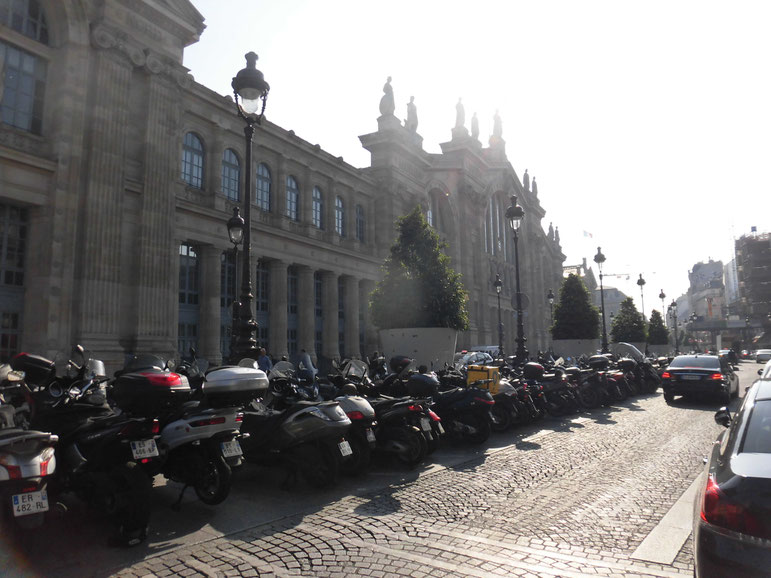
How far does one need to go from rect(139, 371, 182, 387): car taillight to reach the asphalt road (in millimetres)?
1262

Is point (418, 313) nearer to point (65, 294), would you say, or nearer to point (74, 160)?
point (65, 294)

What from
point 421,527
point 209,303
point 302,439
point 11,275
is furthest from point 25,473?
point 209,303

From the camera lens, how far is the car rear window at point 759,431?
3.04 metres

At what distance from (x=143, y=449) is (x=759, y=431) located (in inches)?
183

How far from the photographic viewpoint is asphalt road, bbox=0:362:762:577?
12.4ft

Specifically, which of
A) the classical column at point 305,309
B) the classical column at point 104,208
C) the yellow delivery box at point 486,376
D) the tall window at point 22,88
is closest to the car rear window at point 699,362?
the yellow delivery box at point 486,376

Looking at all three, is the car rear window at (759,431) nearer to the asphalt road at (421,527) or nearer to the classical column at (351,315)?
the asphalt road at (421,527)

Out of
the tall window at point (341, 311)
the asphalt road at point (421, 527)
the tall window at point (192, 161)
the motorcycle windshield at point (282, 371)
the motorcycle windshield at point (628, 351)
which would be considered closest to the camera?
the asphalt road at point (421, 527)

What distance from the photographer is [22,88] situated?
52.8ft

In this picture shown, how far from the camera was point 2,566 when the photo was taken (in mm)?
3682

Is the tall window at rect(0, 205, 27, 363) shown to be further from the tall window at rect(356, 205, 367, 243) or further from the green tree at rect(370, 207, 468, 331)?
the tall window at rect(356, 205, 367, 243)

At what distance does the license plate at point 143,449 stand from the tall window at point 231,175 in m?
22.1

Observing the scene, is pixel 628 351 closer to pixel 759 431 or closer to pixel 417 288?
pixel 417 288

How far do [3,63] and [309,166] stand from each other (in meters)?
16.3
